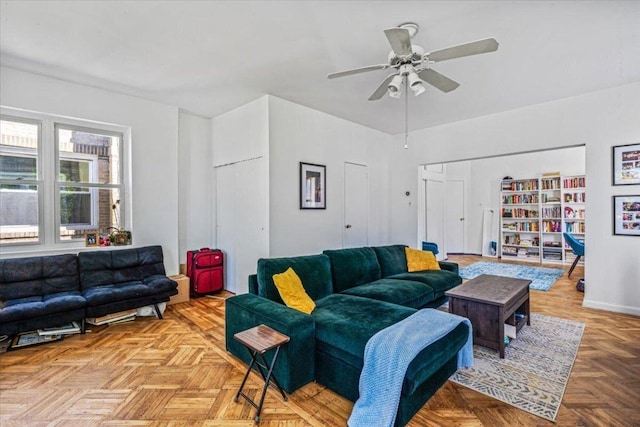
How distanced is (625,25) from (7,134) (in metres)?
6.10

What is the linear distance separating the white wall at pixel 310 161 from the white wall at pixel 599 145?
7.11 ft

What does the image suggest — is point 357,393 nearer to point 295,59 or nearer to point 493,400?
point 493,400

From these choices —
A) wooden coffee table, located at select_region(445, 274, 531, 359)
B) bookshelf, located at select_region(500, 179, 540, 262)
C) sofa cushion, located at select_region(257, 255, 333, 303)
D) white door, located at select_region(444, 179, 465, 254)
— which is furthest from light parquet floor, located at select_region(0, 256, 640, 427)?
white door, located at select_region(444, 179, 465, 254)

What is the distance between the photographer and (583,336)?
307 centimetres

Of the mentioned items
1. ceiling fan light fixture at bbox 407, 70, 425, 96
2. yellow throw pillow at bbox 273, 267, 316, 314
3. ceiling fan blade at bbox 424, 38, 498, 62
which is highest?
ceiling fan blade at bbox 424, 38, 498, 62

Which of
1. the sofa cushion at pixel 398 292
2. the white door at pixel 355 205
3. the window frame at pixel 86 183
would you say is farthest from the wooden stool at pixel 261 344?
the window frame at pixel 86 183

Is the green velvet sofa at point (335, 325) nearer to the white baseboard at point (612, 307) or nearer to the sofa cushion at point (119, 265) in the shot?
the sofa cushion at point (119, 265)

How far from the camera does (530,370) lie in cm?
245

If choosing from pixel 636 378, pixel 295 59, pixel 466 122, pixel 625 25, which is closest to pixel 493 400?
pixel 636 378

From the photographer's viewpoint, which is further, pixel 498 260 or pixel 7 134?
pixel 498 260

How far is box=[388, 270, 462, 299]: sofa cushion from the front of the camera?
143 inches

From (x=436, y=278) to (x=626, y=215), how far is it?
2.40 meters

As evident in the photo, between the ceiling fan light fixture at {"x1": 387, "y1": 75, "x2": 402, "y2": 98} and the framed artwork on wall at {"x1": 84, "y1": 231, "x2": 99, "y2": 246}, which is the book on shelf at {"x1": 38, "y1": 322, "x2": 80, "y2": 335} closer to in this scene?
the framed artwork on wall at {"x1": 84, "y1": 231, "x2": 99, "y2": 246}

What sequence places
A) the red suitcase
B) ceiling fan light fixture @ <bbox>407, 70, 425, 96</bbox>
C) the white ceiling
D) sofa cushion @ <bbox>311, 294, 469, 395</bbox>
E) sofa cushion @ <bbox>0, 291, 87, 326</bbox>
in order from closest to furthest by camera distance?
sofa cushion @ <bbox>311, 294, 469, 395</bbox>, the white ceiling, ceiling fan light fixture @ <bbox>407, 70, 425, 96</bbox>, sofa cushion @ <bbox>0, 291, 87, 326</bbox>, the red suitcase
